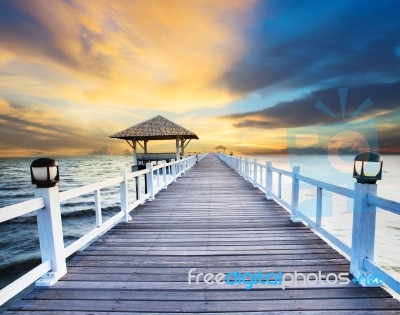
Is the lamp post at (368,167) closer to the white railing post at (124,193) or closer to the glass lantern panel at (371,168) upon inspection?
the glass lantern panel at (371,168)

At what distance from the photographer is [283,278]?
279 cm

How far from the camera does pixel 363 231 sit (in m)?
2.66

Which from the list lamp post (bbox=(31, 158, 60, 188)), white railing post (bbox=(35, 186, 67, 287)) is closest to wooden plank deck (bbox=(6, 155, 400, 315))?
white railing post (bbox=(35, 186, 67, 287))

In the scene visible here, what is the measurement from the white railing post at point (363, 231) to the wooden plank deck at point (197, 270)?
0.18 m

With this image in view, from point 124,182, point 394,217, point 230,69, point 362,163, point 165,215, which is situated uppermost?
point 230,69

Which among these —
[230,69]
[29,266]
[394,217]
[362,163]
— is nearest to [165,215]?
[362,163]

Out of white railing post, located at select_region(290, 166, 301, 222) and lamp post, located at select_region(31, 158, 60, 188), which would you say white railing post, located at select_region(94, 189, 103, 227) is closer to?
lamp post, located at select_region(31, 158, 60, 188)

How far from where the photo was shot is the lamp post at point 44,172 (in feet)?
8.81

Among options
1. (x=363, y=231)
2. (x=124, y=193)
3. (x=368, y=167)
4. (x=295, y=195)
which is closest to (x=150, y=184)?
(x=124, y=193)

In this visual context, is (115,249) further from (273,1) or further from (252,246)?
(273,1)

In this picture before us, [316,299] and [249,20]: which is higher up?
[249,20]

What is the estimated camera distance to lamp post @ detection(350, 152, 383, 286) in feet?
8.48

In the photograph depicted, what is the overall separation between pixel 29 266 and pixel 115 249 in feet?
28.6

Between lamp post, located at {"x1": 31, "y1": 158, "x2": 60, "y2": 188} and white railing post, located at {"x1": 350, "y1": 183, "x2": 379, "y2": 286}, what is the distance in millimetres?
3737
